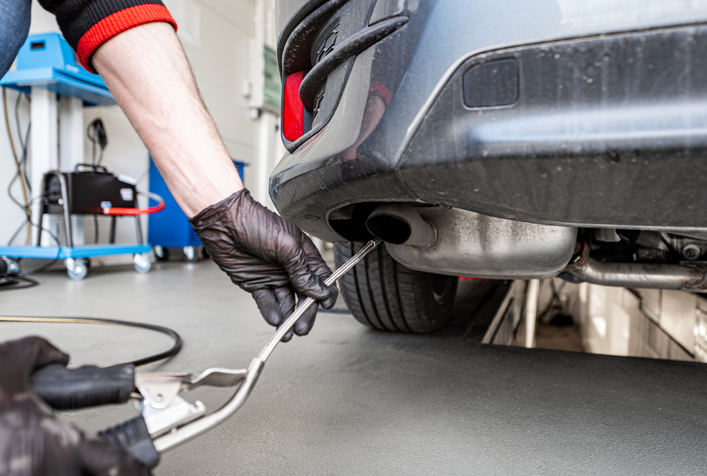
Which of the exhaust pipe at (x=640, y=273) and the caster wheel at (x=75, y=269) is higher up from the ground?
the exhaust pipe at (x=640, y=273)

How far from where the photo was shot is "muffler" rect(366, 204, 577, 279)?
2.27 feet

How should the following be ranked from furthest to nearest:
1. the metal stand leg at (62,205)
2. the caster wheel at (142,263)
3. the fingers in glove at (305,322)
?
the caster wheel at (142,263) < the metal stand leg at (62,205) < the fingers in glove at (305,322)

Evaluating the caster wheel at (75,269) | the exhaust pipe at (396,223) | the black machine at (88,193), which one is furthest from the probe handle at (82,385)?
the black machine at (88,193)

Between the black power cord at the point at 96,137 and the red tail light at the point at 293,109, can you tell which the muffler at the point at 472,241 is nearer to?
the red tail light at the point at 293,109

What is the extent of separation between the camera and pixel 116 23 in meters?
0.64

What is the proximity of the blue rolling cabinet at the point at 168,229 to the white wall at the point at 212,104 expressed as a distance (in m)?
0.19

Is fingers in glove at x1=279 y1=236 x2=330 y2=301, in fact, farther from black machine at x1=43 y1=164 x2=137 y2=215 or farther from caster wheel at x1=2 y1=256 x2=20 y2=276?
caster wheel at x1=2 y1=256 x2=20 y2=276

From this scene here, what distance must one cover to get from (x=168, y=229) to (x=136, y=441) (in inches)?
161

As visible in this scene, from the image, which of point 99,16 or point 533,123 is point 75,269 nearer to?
point 99,16

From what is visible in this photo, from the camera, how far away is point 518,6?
1.44 ft

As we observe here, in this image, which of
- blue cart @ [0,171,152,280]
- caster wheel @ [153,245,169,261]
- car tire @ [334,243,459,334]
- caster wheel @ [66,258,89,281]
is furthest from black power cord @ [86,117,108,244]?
car tire @ [334,243,459,334]

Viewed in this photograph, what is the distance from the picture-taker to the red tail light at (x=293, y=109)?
2.80 feet

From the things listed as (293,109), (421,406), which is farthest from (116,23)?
(421,406)

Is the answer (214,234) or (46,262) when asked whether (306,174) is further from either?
(46,262)
